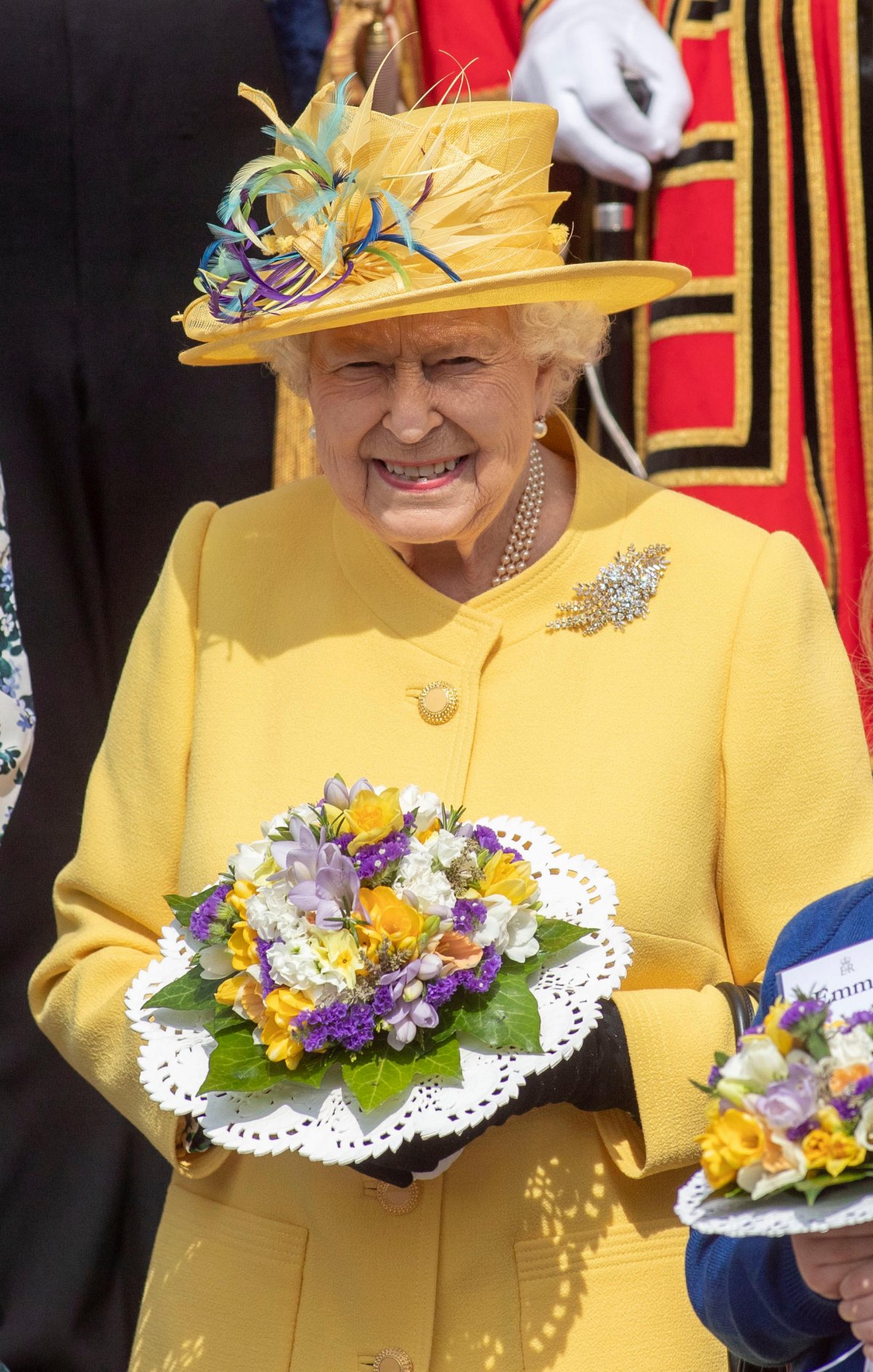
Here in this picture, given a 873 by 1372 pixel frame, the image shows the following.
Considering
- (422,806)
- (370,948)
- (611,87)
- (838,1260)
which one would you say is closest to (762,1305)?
(838,1260)

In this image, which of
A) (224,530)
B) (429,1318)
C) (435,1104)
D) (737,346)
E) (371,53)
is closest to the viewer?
(435,1104)

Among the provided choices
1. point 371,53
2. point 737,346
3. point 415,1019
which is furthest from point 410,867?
point 371,53

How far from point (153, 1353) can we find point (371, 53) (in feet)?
7.93

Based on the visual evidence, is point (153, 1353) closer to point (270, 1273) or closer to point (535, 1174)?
point (270, 1273)

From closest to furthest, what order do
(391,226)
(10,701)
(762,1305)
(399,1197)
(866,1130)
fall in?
(866,1130) < (762,1305) < (399,1197) < (391,226) < (10,701)

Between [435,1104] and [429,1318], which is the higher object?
[435,1104]

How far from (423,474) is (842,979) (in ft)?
2.98

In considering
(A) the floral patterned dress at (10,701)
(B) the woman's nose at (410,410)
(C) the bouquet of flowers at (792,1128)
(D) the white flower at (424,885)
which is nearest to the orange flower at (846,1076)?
(C) the bouquet of flowers at (792,1128)

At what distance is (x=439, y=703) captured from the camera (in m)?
2.37

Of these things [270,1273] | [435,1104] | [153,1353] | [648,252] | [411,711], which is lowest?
[153,1353]

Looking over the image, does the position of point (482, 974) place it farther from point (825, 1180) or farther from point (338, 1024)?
point (825, 1180)

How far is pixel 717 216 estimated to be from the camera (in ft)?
10.8

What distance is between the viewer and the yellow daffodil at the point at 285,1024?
6.13ft

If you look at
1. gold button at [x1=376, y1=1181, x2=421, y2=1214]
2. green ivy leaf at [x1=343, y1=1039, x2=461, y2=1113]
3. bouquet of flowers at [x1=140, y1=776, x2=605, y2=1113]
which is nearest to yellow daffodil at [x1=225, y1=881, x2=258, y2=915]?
bouquet of flowers at [x1=140, y1=776, x2=605, y2=1113]
